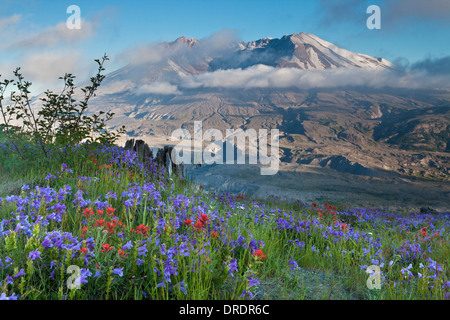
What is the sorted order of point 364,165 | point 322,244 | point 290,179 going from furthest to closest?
point 364,165, point 290,179, point 322,244

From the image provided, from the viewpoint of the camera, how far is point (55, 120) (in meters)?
7.89

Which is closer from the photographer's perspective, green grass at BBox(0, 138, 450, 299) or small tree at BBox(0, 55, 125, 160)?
green grass at BBox(0, 138, 450, 299)

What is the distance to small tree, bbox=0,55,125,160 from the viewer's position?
7.11 meters

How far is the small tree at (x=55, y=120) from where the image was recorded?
711 centimetres

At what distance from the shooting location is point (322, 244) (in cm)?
480

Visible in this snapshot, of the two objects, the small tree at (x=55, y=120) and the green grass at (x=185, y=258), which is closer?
the green grass at (x=185, y=258)

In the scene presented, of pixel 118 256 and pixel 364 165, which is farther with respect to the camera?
pixel 364 165

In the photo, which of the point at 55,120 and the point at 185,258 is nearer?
the point at 185,258

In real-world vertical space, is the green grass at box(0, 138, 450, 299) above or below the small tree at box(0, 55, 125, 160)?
below

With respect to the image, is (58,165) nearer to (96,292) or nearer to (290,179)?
(96,292)

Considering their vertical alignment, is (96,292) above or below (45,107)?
below

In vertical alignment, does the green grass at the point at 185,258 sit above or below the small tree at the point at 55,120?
below

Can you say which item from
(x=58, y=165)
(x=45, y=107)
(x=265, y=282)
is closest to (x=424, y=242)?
(x=265, y=282)

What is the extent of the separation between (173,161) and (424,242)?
7.49 metres
